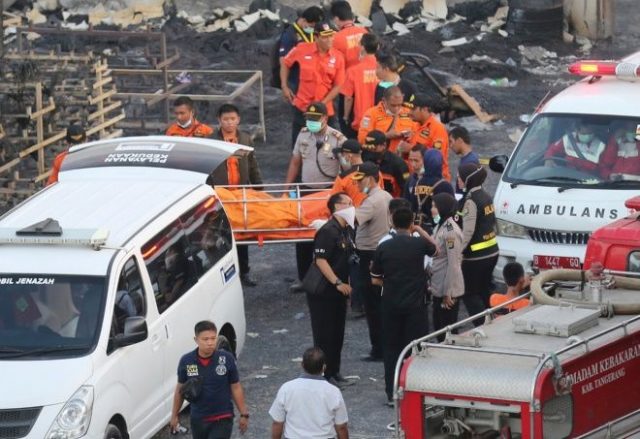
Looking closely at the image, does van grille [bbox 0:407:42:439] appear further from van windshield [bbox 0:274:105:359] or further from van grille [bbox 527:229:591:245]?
van grille [bbox 527:229:591:245]

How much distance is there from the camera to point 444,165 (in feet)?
51.5

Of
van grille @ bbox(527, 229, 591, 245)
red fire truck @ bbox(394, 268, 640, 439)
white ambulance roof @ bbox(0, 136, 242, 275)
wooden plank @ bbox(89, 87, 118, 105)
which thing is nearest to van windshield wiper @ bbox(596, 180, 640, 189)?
van grille @ bbox(527, 229, 591, 245)

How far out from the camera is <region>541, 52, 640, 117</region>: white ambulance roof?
15.4 m

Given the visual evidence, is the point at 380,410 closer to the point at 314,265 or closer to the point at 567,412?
the point at 314,265

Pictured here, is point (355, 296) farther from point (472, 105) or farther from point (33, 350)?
point (472, 105)

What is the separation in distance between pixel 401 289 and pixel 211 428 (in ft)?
7.75

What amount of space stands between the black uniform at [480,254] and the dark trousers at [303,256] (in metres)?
2.40

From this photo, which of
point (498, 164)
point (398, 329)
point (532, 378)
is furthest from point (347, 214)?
point (532, 378)

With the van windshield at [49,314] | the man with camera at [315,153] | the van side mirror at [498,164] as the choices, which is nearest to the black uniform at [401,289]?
the van windshield at [49,314]

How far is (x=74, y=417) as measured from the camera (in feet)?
35.3

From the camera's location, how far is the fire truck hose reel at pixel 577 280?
34.6 ft

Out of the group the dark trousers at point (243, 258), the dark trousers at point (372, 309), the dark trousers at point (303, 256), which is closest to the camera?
the dark trousers at point (372, 309)

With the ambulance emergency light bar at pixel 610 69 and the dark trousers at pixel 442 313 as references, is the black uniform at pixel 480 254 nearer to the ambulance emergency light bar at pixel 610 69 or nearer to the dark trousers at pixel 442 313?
the dark trousers at pixel 442 313

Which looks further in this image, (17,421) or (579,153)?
(579,153)
